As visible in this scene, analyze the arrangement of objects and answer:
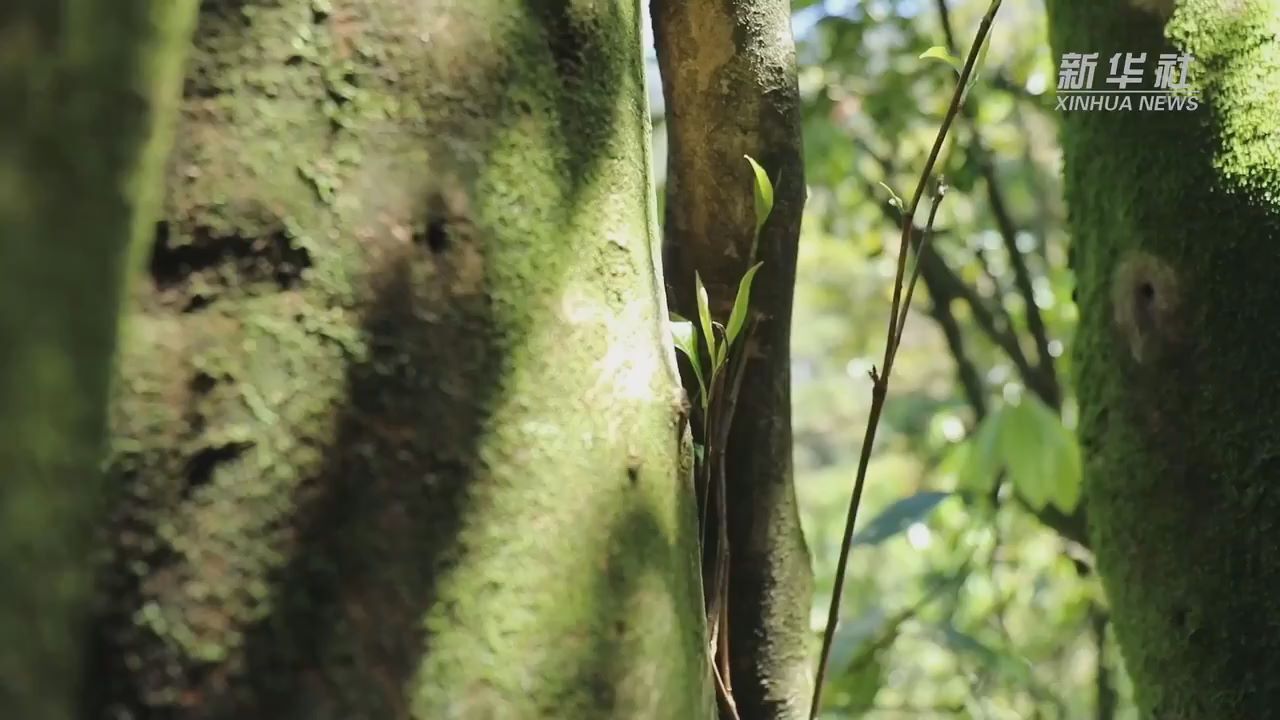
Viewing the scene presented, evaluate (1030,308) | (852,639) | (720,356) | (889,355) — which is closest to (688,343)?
(720,356)

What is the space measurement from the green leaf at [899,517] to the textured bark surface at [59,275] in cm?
98

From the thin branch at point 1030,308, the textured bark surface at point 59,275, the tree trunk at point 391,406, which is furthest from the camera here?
the thin branch at point 1030,308

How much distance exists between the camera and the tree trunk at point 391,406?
32cm

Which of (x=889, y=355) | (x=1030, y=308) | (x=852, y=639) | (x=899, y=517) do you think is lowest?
(x=852, y=639)

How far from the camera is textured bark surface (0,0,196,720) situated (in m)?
0.21

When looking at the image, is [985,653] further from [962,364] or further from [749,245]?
[962,364]

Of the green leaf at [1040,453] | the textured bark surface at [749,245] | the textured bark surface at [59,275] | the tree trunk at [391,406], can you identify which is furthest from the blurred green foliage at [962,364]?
the textured bark surface at [59,275]

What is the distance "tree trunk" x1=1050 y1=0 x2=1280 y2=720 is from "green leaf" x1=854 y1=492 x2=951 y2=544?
0.32 meters

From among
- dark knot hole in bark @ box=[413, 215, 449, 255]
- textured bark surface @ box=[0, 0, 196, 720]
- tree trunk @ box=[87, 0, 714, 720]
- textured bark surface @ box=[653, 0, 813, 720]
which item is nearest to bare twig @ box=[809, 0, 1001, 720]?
textured bark surface @ box=[653, 0, 813, 720]

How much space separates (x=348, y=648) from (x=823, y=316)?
3149mm

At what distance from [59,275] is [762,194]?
0.39 metres

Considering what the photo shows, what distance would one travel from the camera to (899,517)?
1143 mm

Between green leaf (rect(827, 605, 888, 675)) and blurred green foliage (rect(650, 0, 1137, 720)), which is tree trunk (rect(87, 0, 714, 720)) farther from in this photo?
green leaf (rect(827, 605, 888, 675))

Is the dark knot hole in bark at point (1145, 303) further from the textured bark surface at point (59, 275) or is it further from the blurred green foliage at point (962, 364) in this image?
the textured bark surface at point (59, 275)
